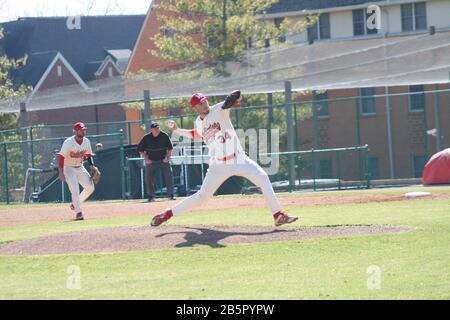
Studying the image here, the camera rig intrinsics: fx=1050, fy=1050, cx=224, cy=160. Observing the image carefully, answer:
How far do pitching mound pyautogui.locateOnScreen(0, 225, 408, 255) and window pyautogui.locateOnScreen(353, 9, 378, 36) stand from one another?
97.2 ft

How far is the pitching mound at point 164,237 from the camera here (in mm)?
13961

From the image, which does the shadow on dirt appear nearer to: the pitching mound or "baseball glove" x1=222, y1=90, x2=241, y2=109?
the pitching mound

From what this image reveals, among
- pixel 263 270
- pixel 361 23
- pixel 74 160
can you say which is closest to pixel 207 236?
pixel 263 270

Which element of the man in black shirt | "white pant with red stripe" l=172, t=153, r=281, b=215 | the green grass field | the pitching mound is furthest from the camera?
the man in black shirt

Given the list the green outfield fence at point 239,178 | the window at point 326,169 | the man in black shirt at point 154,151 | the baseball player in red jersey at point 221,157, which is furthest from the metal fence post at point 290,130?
the baseball player in red jersey at point 221,157

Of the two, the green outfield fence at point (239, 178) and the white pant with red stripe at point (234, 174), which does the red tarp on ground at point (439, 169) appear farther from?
the white pant with red stripe at point (234, 174)

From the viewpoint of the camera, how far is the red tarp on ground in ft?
84.4

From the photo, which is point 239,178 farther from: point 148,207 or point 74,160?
point 74,160

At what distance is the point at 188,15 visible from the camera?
128 ft

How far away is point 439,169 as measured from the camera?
85.1ft

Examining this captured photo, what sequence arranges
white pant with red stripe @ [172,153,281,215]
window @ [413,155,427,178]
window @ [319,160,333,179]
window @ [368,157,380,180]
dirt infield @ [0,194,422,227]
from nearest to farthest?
1. white pant with red stripe @ [172,153,281,215]
2. dirt infield @ [0,194,422,227]
3. window @ [319,160,333,179]
4. window @ [413,155,427,178]
5. window @ [368,157,380,180]

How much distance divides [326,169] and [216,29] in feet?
21.0

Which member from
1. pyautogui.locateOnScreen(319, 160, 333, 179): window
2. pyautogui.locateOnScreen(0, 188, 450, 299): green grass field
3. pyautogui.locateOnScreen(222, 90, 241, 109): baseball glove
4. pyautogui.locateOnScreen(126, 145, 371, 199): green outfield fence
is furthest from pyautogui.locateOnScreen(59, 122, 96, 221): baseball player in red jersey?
pyautogui.locateOnScreen(319, 160, 333, 179): window

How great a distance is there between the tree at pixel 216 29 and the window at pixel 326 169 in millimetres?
4832
